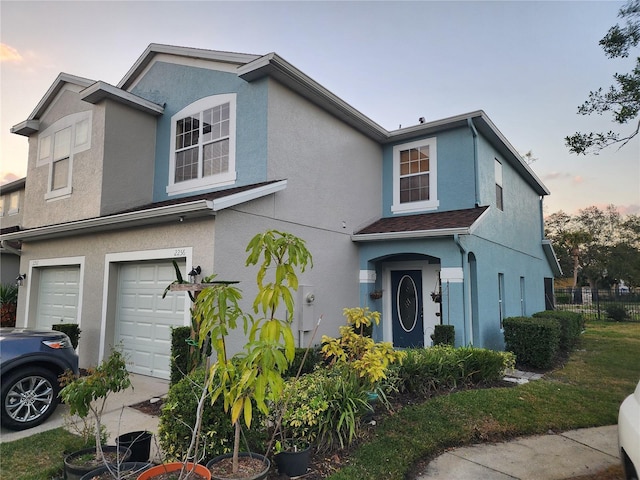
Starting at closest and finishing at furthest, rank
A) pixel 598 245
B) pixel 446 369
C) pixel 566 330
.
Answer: pixel 446 369 → pixel 566 330 → pixel 598 245

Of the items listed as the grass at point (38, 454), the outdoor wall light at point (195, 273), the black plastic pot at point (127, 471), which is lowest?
the grass at point (38, 454)

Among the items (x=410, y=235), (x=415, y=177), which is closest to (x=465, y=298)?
(x=410, y=235)

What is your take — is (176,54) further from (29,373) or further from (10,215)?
(10,215)

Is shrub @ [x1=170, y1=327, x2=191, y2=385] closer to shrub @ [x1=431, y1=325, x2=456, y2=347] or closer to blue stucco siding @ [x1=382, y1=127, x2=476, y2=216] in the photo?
shrub @ [x1=431, y1=325, x2=456, y2=347]

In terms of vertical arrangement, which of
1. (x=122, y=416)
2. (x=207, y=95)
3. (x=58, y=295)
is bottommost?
(x=122, y=416)

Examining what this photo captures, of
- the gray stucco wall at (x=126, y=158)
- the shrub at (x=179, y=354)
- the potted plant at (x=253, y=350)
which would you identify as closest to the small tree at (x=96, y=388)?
the potted plant at (x=253, y=350)

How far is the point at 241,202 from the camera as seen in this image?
7434 millimetres

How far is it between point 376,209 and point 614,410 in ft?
24.6

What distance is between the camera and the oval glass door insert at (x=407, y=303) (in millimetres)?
11297

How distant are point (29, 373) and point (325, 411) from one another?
13.7 ft

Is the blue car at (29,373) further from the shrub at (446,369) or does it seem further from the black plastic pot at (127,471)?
the shrub at (446,369)

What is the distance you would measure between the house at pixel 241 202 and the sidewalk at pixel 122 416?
78 cm

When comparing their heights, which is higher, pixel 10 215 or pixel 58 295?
pixel 10 215

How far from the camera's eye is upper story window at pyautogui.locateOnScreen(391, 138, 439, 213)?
11500mm
